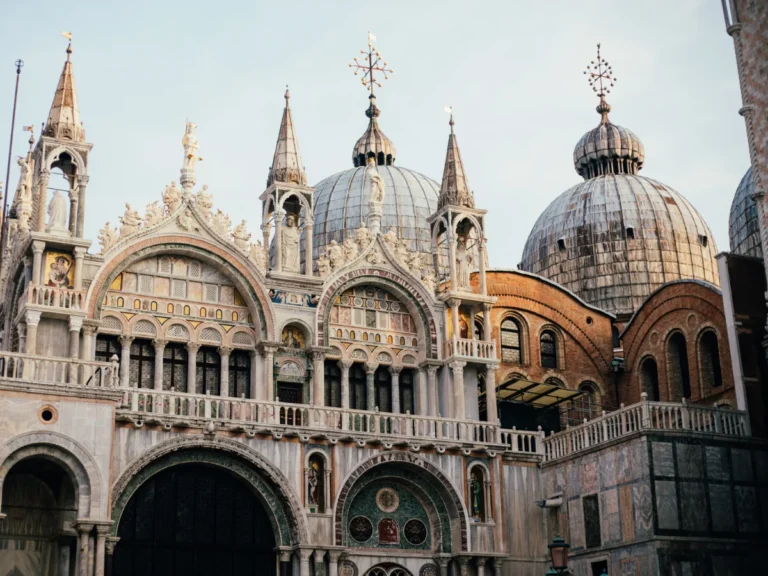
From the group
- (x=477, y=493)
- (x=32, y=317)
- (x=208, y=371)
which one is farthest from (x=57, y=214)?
(x=477, y=493)

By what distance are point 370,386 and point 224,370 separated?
4.50m

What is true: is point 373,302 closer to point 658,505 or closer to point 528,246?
point 658,505

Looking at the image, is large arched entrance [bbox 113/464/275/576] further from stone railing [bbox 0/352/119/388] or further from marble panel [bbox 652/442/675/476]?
marble panel [bbox 652/442/675/476]

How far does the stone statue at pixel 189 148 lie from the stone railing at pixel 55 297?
4.84 metres

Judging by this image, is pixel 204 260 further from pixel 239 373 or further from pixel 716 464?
pixel 716 464

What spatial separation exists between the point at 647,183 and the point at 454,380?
988 inches

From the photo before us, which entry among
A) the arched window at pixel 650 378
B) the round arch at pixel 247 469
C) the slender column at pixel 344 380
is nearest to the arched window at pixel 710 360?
the arched window at pixel 650 378

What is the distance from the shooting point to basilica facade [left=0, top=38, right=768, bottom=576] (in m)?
30.0

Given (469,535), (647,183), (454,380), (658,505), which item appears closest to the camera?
(658,505)

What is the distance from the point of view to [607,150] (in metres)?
59.4

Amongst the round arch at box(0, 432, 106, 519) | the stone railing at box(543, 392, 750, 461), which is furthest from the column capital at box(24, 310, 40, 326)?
the stone railing at box(543, 392, 750, 461)

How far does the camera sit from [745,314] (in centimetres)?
3516

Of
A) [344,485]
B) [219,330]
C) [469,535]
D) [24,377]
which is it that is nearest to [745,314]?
[469,535]

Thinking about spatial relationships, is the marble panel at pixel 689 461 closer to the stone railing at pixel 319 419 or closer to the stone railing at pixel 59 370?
the stone railing at pixel 319 419
